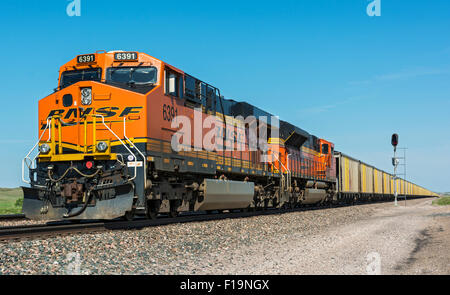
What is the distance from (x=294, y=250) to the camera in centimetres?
852

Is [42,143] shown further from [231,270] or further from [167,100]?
[231,270]

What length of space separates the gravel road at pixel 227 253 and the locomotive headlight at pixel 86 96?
11.5ft

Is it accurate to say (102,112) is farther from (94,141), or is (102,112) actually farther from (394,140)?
(394,140)

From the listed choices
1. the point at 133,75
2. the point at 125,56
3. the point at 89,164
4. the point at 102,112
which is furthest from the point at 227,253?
the point at 125,56

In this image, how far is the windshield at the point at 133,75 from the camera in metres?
11.5

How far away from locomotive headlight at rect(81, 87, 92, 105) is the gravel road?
3.50 m

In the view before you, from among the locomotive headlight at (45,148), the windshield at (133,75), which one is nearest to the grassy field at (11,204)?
the locomotive headlight at (45,148)

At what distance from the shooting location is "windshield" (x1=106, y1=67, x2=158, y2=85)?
1148 centimetres

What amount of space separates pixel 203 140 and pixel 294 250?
20.0ft

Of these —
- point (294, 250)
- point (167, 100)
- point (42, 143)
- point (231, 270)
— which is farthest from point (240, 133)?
point (231, 270)

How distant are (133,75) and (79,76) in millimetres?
1473

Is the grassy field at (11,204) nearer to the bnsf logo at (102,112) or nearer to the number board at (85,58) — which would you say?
the bnsf logo at (102,112)

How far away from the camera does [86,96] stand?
11.3 metres

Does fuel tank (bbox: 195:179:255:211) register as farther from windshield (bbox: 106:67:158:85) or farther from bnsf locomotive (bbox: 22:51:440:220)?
windshield (bbox: 106:67:158:85)
